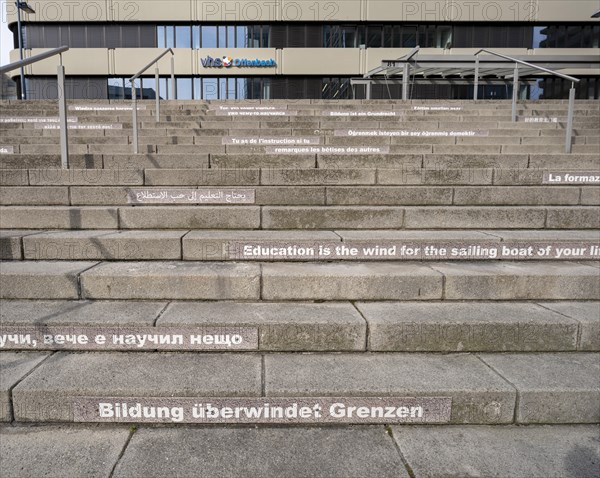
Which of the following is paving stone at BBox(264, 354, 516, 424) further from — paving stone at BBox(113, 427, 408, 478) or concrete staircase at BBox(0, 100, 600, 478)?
paving stone at BBox(113, 427, 408, 478)

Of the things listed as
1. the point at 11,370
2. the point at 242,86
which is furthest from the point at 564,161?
the point at 242,86

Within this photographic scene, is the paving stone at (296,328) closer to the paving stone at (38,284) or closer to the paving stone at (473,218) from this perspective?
the paving stone at (38,284)

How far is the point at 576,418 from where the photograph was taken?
2.29m

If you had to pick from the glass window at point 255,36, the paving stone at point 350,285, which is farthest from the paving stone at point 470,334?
the glass window at point 255,36

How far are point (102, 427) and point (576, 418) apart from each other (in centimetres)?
251

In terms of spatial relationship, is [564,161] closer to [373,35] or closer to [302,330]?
[302,330]

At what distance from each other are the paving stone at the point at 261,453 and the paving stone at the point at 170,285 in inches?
40.9

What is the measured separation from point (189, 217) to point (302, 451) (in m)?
2.44

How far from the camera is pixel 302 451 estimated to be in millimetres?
2043

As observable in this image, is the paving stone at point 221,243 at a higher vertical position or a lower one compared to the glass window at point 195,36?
lower

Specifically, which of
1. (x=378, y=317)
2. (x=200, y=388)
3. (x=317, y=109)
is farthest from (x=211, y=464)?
(x=317, y=109)

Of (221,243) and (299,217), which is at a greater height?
(299,217)

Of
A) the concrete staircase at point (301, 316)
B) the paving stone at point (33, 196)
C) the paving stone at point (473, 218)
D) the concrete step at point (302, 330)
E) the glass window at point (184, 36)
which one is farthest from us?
the glass window at point (184, 36)

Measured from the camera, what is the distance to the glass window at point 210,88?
2314cm
